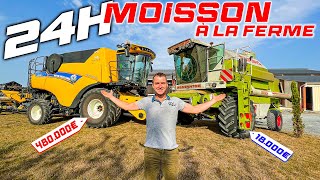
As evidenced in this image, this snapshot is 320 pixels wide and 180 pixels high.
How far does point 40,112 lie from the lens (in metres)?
10.1

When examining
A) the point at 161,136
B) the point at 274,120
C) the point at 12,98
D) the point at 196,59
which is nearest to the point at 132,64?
the point at 196,59

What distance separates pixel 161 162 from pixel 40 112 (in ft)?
29.6

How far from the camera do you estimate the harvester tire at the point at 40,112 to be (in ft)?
31.8

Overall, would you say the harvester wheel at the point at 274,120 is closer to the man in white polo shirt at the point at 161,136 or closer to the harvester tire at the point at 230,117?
the harvester tire at the point at 230,117

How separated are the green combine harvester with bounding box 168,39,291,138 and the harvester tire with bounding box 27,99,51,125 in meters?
5.41

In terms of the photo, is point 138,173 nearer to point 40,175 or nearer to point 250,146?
point 40,175

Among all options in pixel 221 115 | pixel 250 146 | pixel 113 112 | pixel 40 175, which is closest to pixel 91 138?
pixel 113 112

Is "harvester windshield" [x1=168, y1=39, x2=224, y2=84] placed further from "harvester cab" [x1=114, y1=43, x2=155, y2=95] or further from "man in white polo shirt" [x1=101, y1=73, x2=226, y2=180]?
"man in white polo shirt" [x1=101, y1=73, x2=226, y2=180]

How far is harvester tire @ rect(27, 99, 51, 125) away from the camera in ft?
31.8

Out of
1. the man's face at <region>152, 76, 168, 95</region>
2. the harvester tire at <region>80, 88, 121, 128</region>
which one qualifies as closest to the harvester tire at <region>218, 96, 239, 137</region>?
the harvester tire at <region>80, 88, 121, 128</region>

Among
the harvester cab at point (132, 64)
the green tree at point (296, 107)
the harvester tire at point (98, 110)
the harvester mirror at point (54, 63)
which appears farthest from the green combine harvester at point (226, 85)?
the harvester mirror at point (54, 63)

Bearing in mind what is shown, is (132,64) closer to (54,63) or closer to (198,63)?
(198,63)

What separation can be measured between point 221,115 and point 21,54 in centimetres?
700

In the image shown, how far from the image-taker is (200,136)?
736cm
